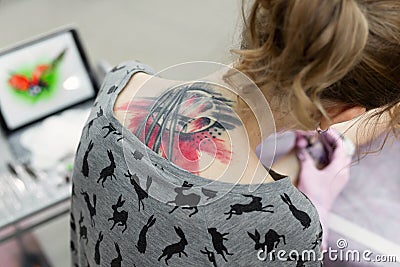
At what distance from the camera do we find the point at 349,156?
1224 millimetres

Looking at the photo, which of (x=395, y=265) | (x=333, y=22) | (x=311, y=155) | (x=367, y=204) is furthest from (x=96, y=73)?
(x=333, y=22)

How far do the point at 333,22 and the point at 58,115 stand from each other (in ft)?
3.23

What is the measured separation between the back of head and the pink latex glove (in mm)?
523

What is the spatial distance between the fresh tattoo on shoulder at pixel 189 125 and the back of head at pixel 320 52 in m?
0.06

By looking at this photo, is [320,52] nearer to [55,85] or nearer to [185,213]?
[185,213]

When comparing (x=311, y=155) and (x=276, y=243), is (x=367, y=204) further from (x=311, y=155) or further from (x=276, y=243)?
(x=276, y=243)

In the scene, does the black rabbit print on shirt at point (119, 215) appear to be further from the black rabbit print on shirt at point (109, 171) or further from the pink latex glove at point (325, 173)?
the pink latex glove at point (325, 173)

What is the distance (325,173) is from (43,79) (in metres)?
0.70

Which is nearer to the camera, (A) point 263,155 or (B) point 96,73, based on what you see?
(A) point 263,155

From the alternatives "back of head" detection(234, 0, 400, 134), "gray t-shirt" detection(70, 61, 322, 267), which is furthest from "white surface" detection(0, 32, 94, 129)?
"back of head" detection(234, 0, 400, 134)

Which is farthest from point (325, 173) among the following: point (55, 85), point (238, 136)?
point (55, 85)

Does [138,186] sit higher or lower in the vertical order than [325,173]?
higher

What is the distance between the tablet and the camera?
134cm

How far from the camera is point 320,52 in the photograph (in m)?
0.52
